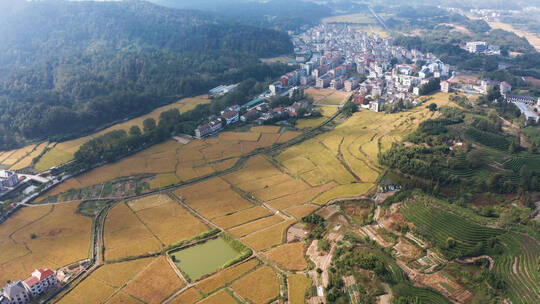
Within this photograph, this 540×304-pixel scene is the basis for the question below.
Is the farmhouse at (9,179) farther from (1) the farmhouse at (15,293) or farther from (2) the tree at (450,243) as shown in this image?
(2) the tree at (450,243)

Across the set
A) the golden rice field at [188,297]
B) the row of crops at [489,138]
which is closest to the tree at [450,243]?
the golden rice field at [188,297]

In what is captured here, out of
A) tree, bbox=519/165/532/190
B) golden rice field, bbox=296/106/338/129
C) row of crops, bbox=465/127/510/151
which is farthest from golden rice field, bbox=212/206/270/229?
row of crops, bbox=465/127/510/151

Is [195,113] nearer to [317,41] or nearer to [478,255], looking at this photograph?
[478,255]

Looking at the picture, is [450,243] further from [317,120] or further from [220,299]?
[317,120]

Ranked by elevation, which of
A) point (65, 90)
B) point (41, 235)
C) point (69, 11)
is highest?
point (69, 11)

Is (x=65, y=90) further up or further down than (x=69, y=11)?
further down

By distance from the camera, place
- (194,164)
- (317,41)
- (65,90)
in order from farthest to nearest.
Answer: (317,41)
(65,90)
(194,164)

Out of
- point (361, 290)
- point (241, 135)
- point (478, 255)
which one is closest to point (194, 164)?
point (241, 135)
